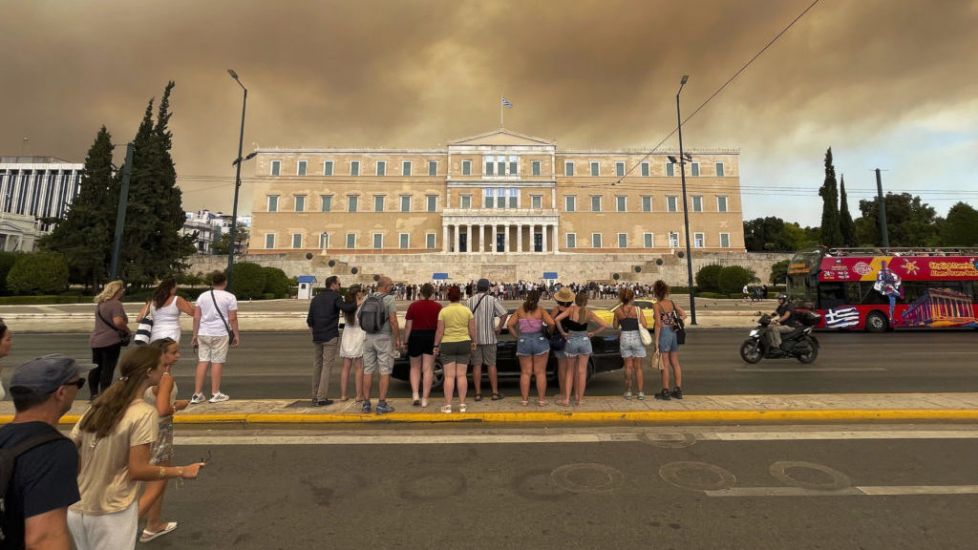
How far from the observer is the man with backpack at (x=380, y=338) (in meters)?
6.19

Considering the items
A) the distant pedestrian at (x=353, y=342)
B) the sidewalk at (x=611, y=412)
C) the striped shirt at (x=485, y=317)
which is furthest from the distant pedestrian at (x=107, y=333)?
the striped shirt at (x=485, y=317)

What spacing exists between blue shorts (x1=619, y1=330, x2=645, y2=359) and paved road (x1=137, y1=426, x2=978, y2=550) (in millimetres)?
1687

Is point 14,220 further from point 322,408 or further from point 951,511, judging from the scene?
point 951,511

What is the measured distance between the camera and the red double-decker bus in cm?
1770

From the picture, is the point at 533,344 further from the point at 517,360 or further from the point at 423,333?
the point at 423,333

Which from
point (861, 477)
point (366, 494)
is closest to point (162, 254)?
point (366, 494)

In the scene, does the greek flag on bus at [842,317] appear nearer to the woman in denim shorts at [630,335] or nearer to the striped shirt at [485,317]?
the woman in denim shorts at [630,335]

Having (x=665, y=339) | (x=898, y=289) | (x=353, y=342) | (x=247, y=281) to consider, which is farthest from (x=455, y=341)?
(x=247, y=281)

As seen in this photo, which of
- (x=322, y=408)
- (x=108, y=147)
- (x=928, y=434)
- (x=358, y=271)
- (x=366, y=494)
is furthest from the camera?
(x=358, y=271)

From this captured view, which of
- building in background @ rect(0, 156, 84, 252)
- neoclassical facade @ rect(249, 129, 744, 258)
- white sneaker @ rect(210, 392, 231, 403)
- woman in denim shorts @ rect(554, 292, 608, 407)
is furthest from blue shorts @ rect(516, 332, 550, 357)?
building in background @ rect(0, 156, 84, 252)

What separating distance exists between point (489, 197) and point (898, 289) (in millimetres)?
48825

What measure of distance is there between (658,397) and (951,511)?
3.50m

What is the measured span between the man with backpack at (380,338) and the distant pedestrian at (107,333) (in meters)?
3.34

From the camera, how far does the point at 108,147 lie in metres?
38.9
